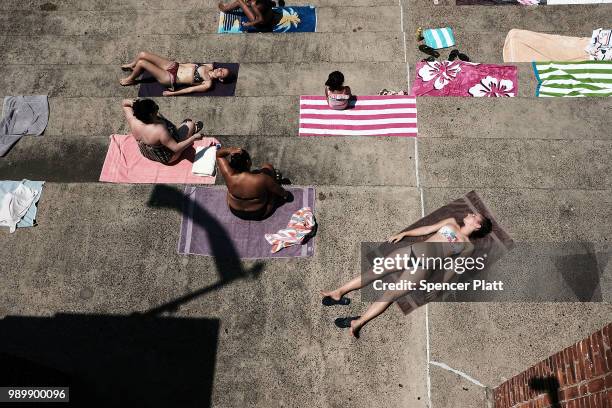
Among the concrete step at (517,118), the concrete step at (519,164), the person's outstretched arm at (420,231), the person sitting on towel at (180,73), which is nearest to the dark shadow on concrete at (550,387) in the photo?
the person's outstretched arm at (420,231)

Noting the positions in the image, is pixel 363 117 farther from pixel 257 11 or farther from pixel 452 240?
pixel 257 11

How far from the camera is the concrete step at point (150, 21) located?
991cm

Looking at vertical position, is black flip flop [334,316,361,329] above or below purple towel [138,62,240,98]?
below

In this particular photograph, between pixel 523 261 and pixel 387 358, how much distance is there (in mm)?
2686

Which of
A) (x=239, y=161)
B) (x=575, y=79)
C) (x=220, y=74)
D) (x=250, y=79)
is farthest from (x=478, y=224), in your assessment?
(x=220, y=74)

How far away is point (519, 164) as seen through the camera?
7.20 meters

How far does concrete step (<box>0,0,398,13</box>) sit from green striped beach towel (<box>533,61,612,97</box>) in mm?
4195

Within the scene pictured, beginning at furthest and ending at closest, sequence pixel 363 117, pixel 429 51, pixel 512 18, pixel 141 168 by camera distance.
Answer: pixel 512 18
pixel 429 51
pixel 363 117
pixel 141 168

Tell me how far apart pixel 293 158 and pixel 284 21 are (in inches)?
180

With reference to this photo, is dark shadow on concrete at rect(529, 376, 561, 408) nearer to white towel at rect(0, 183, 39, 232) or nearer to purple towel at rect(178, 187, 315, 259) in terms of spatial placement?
purple towel at rect(178, 187, 315, 259)

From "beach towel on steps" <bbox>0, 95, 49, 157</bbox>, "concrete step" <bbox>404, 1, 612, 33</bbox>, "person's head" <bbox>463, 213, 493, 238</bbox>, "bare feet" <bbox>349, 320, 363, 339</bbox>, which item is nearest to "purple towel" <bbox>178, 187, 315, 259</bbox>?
"bare feet" <bbox>349, 320, 363, 339</bbox>

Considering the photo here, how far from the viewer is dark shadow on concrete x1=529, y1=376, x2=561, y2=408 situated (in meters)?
3.96

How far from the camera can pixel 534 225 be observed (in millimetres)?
6676

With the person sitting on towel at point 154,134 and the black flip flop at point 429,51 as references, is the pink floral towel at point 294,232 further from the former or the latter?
the black flip flop at point 429,51
